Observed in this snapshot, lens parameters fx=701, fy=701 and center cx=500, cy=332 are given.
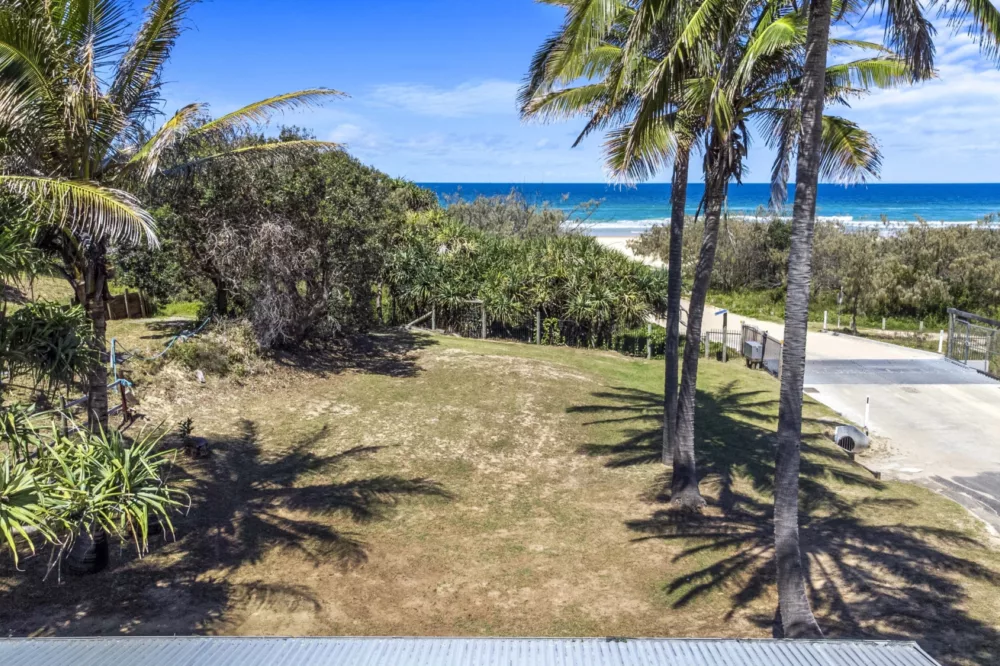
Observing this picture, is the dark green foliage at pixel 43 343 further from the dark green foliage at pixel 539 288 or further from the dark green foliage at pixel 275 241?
the dark green foliage at pixel 539 288

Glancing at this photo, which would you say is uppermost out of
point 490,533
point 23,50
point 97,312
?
point 23,50

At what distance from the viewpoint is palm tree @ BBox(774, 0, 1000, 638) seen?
7.29 metres

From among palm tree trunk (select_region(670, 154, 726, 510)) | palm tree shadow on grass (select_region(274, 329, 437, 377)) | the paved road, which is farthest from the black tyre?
the paved road

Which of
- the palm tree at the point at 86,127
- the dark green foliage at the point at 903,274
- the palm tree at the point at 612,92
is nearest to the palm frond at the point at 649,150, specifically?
the palm tree at the point at 612,92

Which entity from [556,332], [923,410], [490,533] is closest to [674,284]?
[490,533]

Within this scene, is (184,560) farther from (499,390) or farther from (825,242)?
(825,242)

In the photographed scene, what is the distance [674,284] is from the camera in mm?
12969

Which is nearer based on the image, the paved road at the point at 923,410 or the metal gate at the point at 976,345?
the paved road at the point at 923,410

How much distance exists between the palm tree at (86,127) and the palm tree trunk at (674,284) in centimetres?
674

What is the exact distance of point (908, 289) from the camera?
3812cm

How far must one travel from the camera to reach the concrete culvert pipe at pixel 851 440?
617 inches

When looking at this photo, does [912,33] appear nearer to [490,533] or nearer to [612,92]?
[612,92]

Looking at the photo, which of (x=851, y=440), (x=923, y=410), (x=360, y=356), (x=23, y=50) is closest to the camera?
(x=23, y=50)

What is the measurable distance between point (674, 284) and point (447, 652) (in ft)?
31.4
